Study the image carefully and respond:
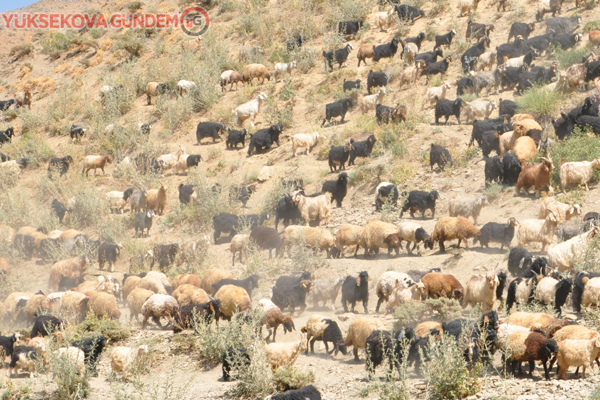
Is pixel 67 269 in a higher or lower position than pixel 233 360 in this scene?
lower

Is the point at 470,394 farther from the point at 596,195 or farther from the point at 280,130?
the point at 280,130

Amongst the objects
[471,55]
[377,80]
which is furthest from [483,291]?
[471,55]

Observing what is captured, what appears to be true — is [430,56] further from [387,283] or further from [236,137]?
[387,283]

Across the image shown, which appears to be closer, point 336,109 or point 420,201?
point 420,201

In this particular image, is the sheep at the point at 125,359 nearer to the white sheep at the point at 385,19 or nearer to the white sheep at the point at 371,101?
the white sheep at the point at 371,101

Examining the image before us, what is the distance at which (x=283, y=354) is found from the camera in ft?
33.0

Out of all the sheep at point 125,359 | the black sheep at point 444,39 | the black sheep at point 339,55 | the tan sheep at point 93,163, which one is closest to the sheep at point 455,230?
the sheep at point 125,359

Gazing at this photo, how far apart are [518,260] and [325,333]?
412 centimetres

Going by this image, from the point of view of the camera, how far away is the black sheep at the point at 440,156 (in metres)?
18.0

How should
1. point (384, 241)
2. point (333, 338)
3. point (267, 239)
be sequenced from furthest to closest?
point (267, 239), point (384, 241), point (333, 338)

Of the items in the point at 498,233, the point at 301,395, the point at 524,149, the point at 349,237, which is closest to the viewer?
the point at 301,395

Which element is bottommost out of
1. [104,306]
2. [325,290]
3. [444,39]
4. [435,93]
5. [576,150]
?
[104,306]

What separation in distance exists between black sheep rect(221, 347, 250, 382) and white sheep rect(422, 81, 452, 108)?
43.6 feet

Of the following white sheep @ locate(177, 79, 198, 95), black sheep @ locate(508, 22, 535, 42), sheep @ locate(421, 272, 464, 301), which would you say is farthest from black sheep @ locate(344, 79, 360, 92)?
sheep @ locate(421, 272, 464, 301)
